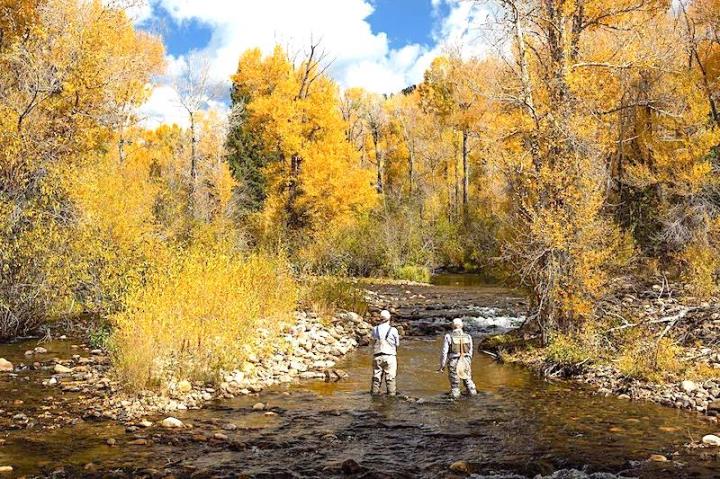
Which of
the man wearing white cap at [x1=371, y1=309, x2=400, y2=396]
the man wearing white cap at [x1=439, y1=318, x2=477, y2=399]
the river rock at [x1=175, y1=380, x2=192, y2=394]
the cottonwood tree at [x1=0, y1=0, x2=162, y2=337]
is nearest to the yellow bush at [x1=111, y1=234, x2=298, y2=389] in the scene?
the river rock at [x1=175, y1=380, x2=192, y2=394]

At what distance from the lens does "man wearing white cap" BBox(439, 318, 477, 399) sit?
435 inches

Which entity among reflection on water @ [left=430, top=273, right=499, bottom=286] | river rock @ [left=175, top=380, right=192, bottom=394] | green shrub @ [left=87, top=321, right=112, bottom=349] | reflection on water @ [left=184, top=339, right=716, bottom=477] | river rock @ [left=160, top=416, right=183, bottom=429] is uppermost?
reflection on water @ [left=430, top=273, right=499, bottom=286]

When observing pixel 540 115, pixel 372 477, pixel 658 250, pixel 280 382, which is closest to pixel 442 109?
pixel 658 250

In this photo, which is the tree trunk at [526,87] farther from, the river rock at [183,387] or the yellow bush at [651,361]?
the river rock at [183,387]

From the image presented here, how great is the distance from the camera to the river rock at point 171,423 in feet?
29.2

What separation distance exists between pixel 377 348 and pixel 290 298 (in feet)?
16.7

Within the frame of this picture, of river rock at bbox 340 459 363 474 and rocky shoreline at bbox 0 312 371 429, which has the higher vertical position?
rocky shoreline at bbox 0 312 371 429

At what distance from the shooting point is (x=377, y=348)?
37.3 ft

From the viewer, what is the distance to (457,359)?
36.4 feet

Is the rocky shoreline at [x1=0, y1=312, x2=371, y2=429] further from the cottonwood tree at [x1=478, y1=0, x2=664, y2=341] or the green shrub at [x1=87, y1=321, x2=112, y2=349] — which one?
the cottonwood tree at [x1=478, y1=0, x2=664, y2=341]

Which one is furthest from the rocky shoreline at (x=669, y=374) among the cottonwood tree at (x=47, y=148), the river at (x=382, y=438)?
the cottonwood tree at (x=47, y=148)

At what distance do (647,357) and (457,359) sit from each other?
3.46 meters

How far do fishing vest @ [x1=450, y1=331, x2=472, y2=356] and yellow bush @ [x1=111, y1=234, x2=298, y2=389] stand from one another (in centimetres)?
408

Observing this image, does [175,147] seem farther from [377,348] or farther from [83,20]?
[377,348]
